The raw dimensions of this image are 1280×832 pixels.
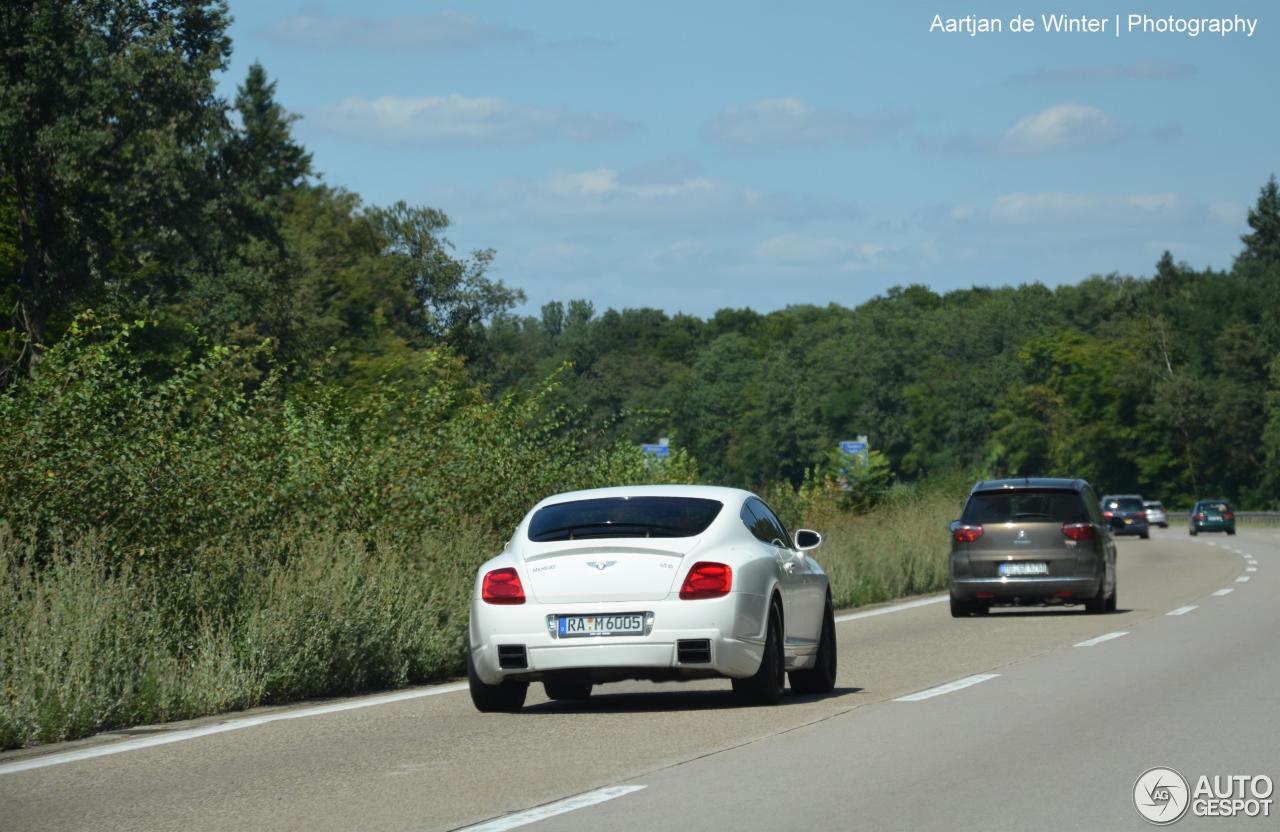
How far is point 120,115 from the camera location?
41.6 meters

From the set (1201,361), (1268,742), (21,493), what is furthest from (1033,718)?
(1201,361)

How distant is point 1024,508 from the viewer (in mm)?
Result: 24000

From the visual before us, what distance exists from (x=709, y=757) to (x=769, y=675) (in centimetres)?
270

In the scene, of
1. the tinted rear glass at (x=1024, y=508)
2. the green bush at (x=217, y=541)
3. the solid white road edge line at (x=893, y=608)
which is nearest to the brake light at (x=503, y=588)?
the green bush at (x=217, y=541)

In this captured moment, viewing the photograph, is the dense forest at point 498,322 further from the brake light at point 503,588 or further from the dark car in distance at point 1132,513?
the dark car in distance at point 1132,513

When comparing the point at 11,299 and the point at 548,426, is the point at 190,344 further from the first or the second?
the point at 548,426

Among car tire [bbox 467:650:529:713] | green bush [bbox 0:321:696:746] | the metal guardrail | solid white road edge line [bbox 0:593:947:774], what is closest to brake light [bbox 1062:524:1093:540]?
green bush [bbox 0:321:696:746]

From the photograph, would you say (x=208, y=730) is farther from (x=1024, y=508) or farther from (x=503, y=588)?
(x=1024, y=508)

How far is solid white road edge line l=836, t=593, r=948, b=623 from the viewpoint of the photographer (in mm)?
24141

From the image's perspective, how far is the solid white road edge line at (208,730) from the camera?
10.3 meters

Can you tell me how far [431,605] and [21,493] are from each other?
342 cm

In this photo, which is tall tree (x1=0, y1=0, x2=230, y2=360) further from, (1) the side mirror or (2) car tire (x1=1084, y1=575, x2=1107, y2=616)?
(1) the side mirror

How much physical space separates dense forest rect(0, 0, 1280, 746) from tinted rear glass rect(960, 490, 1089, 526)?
4329mm

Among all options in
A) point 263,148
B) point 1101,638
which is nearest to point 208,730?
point 1101,638
